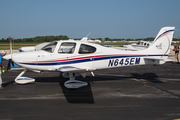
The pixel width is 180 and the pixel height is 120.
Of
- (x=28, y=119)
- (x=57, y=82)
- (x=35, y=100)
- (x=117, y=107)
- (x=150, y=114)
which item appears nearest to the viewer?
(x=28, y=119)

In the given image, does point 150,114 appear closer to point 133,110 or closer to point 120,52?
point 133,110

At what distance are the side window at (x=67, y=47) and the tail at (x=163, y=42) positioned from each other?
13.6 ft

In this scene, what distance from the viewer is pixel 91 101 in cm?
545

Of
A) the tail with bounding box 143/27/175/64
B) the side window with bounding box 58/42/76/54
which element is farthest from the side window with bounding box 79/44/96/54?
the tail with bounding box 143/27/175/64

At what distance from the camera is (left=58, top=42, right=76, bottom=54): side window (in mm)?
6840

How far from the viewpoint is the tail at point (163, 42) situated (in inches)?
316

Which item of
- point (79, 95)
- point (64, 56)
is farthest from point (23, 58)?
point (79, 95)

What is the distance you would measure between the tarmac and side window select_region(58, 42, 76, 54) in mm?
1727

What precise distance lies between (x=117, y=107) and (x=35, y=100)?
2.95 meters

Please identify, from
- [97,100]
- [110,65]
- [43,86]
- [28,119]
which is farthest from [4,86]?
[110,65]

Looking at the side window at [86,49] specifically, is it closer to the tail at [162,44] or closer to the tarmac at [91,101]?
the tarmac at [91,101]

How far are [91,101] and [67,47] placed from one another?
2749 mm

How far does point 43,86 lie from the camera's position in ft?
23.6

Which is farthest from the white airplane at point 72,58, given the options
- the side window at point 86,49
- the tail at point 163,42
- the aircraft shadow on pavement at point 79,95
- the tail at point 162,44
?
the tail at point 163,42
